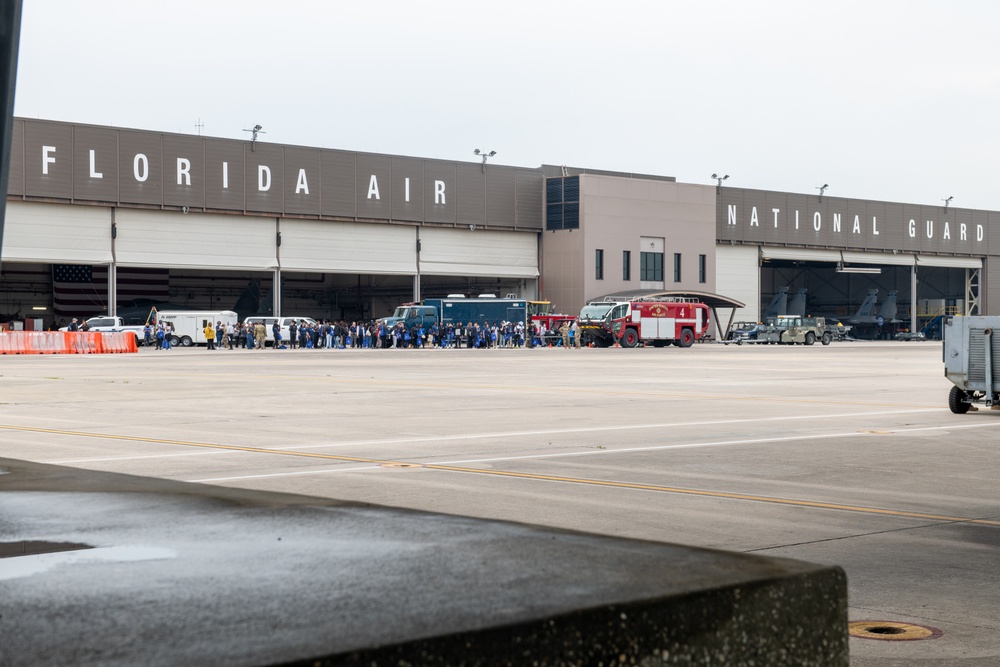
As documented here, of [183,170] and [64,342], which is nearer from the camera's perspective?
[64,342]

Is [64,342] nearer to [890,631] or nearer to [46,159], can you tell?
[46,159]

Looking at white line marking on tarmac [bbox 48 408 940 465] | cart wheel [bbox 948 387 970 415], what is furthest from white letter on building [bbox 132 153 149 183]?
cart wheel [bbox 948 387 970 415]

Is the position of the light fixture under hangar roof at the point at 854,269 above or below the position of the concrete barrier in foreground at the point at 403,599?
above

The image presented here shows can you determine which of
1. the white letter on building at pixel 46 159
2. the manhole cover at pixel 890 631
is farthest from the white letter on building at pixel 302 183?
the manhole cover at pixel 890 631

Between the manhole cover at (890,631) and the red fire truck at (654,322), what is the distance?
210ft

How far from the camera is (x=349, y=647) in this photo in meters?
2.38

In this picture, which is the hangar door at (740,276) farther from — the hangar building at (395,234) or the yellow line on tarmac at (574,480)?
the yellow line on tarmac at (574,480)

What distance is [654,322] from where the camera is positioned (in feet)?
233

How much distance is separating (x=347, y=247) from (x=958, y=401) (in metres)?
60.6

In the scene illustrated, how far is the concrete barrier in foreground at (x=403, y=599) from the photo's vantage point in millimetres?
2479

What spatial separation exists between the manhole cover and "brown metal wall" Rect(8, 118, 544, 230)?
2378 inches

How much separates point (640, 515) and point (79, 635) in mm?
7011

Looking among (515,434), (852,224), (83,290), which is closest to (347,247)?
(83,290)

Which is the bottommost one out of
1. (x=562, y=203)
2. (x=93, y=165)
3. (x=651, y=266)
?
(x=651, y=266)
